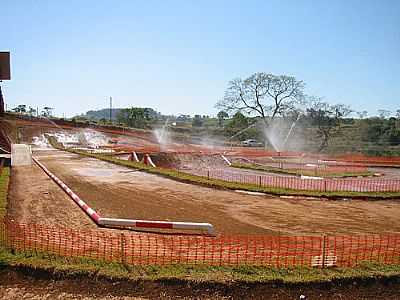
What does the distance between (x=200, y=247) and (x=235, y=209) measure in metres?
5.02

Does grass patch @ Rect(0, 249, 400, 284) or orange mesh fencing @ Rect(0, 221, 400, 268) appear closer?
grass patch @ Rect(0, 249, 400, 284)

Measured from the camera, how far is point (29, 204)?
13805mm

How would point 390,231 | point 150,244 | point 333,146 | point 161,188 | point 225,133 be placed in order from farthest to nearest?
point 225,133, point 333,146, point 161,188, point 390,231, point 150,244

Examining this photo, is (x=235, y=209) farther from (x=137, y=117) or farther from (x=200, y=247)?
(x=137, y=117)

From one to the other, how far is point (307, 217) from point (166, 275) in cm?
726

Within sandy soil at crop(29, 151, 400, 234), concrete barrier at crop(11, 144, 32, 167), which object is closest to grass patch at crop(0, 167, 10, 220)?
sandy soil at crop(29, 151, 400, 234)

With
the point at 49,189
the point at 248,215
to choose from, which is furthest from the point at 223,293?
the point at 49,189

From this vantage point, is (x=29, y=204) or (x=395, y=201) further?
(x=395, y=201)

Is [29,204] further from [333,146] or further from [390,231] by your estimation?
[333,146]

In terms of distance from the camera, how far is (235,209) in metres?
14.1

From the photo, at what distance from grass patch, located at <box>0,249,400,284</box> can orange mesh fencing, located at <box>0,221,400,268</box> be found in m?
0.30

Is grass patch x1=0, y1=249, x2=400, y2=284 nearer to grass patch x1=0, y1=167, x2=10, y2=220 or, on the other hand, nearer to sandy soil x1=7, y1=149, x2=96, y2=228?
sandy soil x1=7, y1=149, x2=96, y2=228

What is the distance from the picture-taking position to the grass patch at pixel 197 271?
716cm

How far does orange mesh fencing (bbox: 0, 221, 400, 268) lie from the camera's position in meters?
8.10
